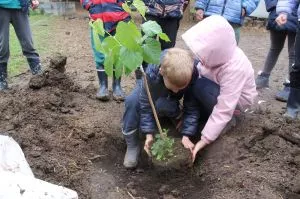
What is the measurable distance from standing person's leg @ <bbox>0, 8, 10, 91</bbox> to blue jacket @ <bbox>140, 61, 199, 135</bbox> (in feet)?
6.71

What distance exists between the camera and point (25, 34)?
472 centimetres

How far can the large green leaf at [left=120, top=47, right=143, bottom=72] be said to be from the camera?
2625mm

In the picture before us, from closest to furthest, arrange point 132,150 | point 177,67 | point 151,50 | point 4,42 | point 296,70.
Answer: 1. point 151,50
2. point 177,67
3. point 132,150
4. point 296,70
5. point 4,42

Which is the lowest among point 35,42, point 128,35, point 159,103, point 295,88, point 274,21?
point 35,42

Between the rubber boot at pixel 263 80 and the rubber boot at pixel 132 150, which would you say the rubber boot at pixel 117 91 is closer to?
the rubber boot at pixel 132 150

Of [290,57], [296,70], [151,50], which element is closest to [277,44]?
[290,57]

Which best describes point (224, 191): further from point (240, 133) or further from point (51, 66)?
point (51, 66)

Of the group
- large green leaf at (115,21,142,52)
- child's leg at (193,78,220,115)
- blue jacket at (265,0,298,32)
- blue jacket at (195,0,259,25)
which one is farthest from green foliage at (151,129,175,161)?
blue jacket at (265,0,298,32)

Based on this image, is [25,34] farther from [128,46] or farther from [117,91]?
[128,46]

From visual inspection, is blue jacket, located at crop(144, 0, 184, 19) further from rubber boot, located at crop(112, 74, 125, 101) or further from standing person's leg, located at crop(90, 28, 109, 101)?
rubber boot, located at crop(112, 74, 125, 101)

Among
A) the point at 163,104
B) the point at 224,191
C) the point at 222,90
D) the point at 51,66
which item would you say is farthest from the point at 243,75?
the point at 51,66

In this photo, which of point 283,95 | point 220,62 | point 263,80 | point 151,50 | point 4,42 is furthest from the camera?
point 263,80

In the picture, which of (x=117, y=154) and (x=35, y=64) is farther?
(x=35, y=64)

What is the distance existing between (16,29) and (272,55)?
9.21 feet
